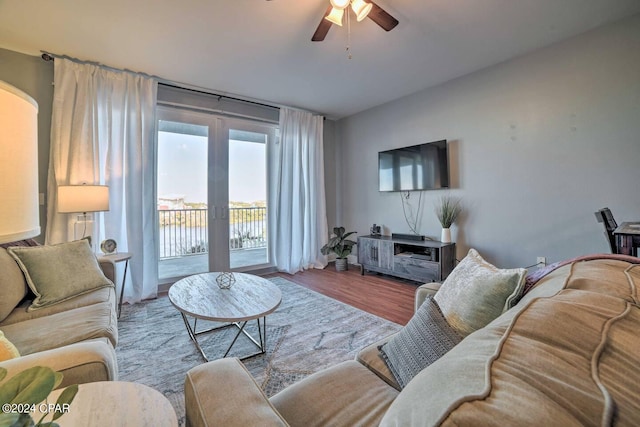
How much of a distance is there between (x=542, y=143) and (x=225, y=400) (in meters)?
3.51

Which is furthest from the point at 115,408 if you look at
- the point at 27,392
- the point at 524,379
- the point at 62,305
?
the point at 62,305

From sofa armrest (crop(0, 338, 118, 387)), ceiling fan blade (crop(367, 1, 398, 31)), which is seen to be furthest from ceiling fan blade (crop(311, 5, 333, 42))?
sofa armrest (crop(0, 338, 118, 387))

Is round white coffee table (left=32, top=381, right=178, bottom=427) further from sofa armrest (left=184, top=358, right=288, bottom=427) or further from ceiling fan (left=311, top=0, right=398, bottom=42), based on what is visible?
ceiling fan (left=311, top=0, right=398, bottom=42)

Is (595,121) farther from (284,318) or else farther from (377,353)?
(284,318)

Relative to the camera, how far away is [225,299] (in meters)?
1.93

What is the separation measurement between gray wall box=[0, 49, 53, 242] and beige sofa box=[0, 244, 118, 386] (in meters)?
1.43

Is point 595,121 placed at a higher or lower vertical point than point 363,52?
lower

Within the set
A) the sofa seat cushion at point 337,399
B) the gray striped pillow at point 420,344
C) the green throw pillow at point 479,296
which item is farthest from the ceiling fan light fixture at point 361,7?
the sofa seat cushion at point 337,399

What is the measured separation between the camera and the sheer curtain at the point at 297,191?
14.3ft

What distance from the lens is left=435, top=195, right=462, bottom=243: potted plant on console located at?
3.50 meters

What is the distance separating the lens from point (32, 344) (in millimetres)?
1356

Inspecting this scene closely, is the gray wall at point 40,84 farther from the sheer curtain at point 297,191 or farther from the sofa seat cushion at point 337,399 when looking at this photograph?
the sofa seat cushion at point 337,399

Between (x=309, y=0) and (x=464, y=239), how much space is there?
301cm

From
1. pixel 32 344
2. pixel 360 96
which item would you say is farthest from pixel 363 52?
pixel 32 344
